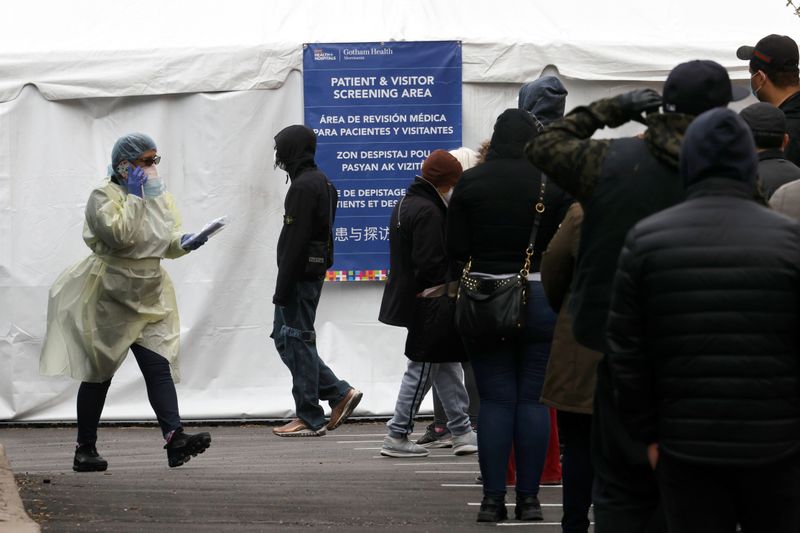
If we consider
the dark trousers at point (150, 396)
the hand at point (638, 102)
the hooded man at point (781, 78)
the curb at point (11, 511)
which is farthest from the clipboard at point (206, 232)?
the hand at point (638, 102)

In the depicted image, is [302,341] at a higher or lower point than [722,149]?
lower

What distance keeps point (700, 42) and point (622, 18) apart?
581mm

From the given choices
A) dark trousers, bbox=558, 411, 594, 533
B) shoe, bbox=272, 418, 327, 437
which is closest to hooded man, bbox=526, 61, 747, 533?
dark trousers, bbox=558, 411, 594, 533

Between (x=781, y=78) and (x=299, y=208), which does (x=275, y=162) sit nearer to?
(x=299, y=208)

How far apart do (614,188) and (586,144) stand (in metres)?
0.16

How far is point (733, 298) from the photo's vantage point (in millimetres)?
3664

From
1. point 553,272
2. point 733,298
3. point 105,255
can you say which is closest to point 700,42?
point 105,255

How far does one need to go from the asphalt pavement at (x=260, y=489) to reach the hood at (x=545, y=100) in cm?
170

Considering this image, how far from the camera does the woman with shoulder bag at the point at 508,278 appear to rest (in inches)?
245

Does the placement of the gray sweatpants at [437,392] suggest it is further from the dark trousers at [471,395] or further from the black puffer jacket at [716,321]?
the black puffer jacket at [716,321]

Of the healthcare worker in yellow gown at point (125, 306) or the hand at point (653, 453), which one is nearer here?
the hand at point (653, 453)

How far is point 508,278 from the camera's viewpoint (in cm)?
624

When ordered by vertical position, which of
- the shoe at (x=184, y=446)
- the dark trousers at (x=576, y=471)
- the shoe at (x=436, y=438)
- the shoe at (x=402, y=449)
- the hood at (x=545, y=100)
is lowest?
the shoe at (x=436, y=438)

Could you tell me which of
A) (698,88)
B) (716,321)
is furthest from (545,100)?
(716,321)
